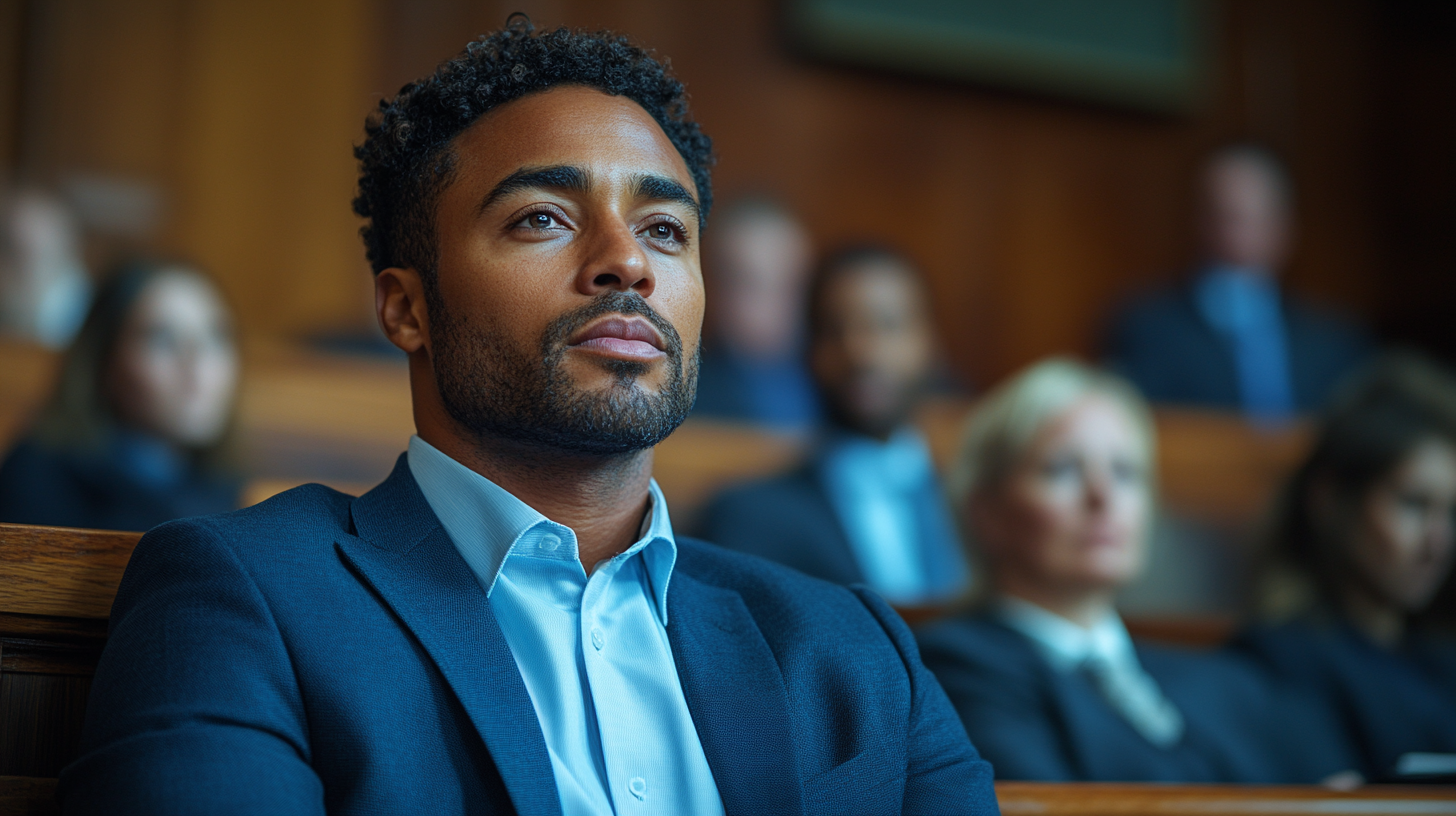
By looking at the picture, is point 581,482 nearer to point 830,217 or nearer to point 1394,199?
point 830,217

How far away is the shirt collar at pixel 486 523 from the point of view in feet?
3.22

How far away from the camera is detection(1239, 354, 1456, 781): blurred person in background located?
2.04 metres

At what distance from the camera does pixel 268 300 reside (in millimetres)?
3756

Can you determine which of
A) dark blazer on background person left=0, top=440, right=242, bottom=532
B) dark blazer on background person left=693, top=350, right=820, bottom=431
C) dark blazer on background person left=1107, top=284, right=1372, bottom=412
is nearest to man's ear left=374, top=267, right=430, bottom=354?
dark blazer on background person left=0, top=440, right=242, bottom=532

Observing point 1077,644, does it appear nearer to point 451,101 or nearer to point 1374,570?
point 1374,570

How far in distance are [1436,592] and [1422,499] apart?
184 millimetres

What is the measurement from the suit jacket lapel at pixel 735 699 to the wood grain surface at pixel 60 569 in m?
0.43

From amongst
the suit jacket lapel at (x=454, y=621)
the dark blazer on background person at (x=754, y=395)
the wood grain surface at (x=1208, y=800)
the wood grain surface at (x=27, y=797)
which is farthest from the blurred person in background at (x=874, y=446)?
the wood grain surface at (x=27, y=797)

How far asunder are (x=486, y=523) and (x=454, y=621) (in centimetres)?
9

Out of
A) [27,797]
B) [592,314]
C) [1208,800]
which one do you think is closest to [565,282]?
[592,314]

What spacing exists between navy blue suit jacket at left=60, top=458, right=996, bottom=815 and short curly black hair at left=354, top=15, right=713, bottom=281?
21 centimetres

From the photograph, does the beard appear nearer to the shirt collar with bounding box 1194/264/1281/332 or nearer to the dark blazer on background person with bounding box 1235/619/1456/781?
the dark blazer on background person with bounding box 1235/619/1456/781

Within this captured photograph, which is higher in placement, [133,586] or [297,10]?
[297,10]

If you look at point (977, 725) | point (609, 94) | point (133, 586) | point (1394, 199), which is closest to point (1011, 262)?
point (1394, 199)
